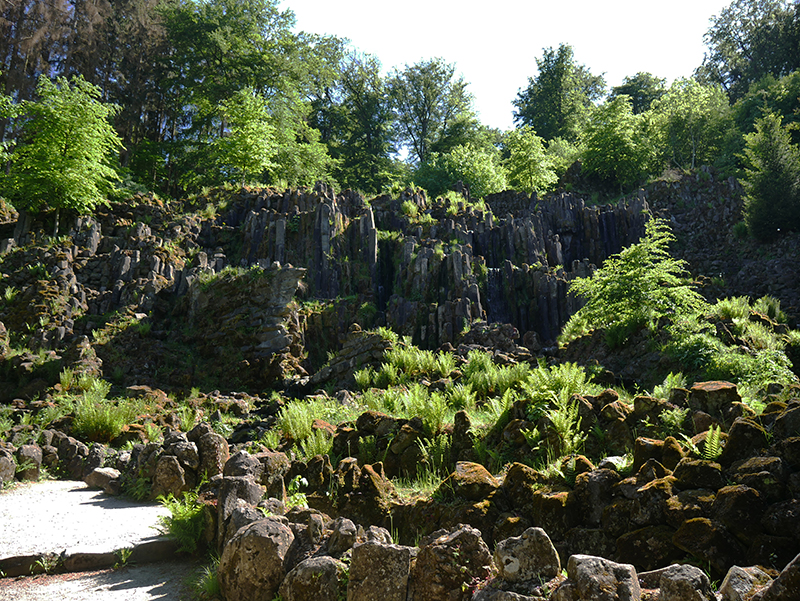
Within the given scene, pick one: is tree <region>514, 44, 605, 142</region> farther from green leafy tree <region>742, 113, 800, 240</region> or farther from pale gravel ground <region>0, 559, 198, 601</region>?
pale gravel ground <region>0, 559, 198, 601</region>

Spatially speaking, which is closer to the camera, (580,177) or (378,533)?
(378,533)

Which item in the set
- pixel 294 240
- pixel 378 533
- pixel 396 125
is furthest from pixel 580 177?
pixel 378 533

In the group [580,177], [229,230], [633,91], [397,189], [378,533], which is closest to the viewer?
[378,533]

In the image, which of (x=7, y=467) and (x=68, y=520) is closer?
(x=68, y=520)

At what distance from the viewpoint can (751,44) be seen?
47.2 meters

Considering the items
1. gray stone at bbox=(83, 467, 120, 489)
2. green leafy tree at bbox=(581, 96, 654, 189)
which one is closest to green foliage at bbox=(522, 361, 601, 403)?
gray stone at bbox=(83, 467, 120, 489)

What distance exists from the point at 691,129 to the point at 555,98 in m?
19.3

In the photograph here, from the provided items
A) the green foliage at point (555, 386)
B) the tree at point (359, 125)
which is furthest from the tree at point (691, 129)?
the green foliage at point (555, 386)

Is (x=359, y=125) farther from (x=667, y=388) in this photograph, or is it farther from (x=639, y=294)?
(x=667, y=388)

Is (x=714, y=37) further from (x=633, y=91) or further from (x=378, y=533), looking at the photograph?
(x=378, y=533)

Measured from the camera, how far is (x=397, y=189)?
1216 inches

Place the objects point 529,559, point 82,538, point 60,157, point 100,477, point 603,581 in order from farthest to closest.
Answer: point 60,157
point 100,477
point 82,538
point 529,559
point 603,581

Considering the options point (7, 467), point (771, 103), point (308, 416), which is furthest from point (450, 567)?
point (771, 103)

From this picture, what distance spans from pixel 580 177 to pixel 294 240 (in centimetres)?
2383
